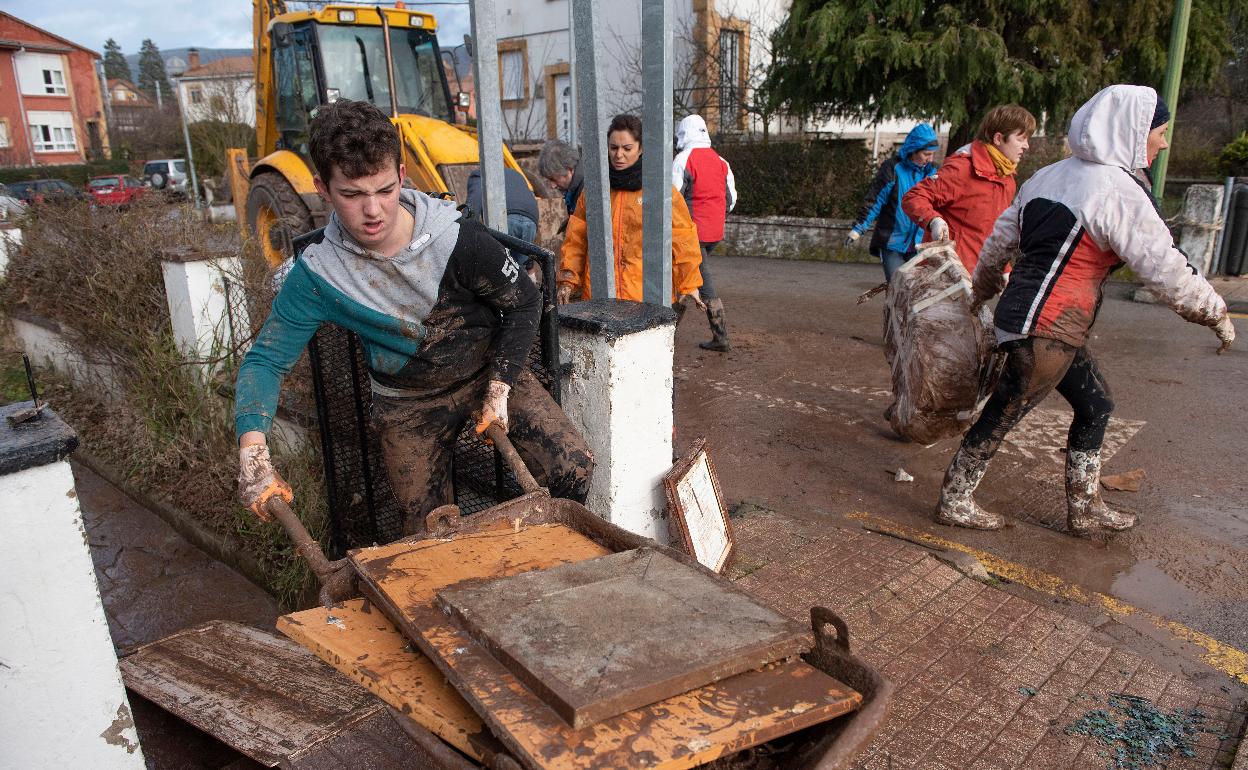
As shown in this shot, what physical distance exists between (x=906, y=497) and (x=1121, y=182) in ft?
5.90

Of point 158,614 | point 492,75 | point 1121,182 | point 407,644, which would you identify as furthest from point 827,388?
point 407,644

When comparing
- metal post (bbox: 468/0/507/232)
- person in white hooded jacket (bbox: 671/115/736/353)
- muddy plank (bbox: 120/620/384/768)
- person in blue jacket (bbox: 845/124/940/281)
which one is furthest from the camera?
person in white hooded jacket (bbox: 671/115/736/353)

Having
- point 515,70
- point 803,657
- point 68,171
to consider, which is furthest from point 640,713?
point 68,171

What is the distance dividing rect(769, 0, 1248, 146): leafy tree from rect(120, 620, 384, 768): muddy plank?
10929 mm

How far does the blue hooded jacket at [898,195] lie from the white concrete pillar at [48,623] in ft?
18.4

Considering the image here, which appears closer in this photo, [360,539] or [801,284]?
[360,539]

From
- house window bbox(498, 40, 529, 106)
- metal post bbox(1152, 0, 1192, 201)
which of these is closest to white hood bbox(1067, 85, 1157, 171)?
metal post bbox(1152, 0, 1192, 201)

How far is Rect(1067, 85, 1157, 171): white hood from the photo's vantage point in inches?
132

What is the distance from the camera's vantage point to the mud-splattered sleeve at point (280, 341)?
237 centimetres

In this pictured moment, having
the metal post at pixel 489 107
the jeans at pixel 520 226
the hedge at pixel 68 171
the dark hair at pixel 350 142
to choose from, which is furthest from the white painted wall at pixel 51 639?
the hedge at pixel 68 171

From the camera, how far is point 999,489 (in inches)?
173

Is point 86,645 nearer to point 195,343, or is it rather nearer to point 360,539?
point 360,539

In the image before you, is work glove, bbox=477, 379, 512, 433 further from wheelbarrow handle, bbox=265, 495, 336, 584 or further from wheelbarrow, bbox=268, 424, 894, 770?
wheelbarrow handle, bbox=265, 495, 336, 584

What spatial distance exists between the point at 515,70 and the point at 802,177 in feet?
44.6
